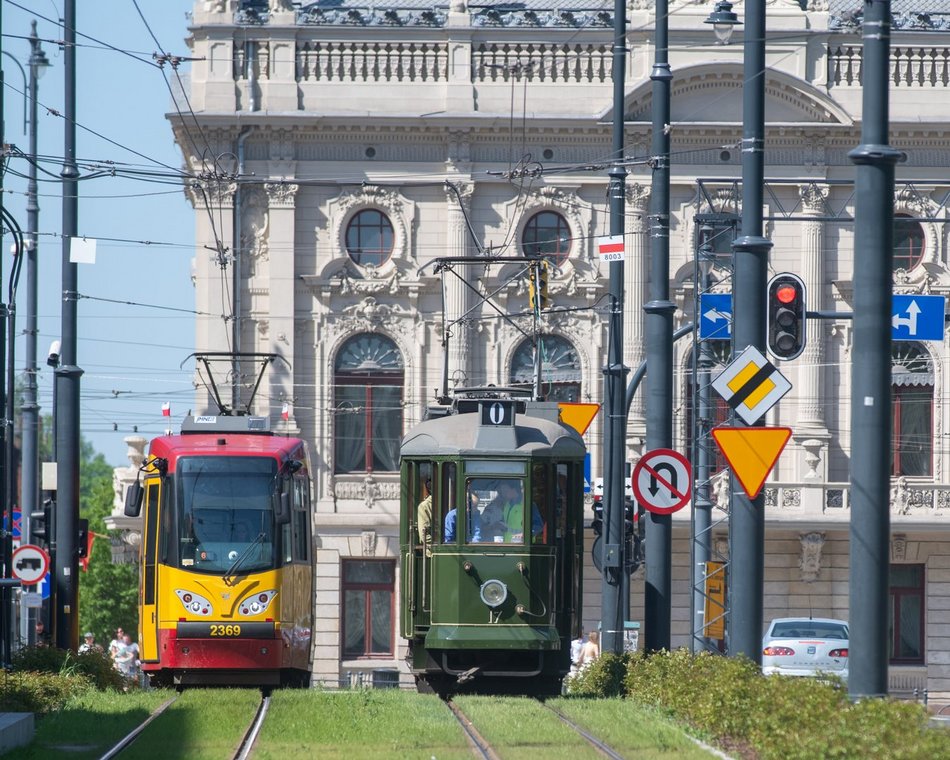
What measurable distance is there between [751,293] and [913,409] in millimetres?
31213

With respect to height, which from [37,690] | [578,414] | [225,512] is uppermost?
[578,414]

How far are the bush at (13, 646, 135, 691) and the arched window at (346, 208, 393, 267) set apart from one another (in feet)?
80.3

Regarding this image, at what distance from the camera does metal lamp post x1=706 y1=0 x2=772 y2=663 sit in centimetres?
1888

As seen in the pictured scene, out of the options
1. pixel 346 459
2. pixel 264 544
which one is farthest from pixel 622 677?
pixel 346 459

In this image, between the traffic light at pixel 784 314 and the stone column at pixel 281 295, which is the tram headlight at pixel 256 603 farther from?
the stone column at pixel 281 295

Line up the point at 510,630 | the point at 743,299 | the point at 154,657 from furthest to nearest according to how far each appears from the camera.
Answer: the point at 154,657 < the point at 510,630 < the point at 743,299

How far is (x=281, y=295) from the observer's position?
48.4 metres

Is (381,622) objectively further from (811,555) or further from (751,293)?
(751,293)

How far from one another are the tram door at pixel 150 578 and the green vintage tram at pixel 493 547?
135 inches

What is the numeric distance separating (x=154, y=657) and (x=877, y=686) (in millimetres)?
12368

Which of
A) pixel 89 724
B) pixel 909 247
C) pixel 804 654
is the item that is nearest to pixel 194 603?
pixel 89 724

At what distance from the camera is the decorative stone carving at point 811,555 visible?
158ft

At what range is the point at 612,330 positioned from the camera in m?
26.4

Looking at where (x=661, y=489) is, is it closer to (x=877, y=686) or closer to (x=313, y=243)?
(x=877, y=686)
